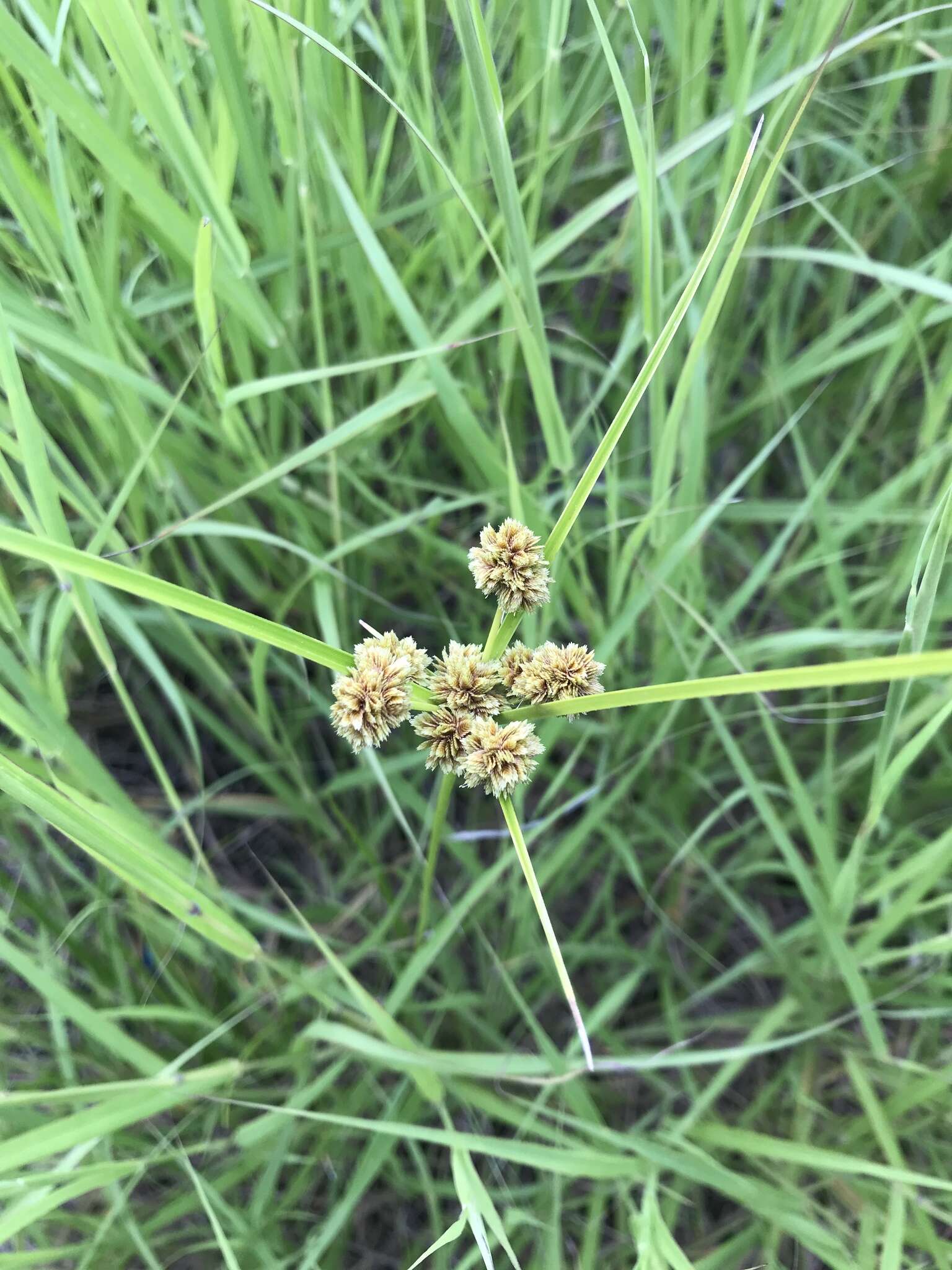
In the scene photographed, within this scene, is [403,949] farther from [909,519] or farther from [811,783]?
[909,519]

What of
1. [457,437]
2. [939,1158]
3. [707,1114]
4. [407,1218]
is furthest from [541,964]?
[457,437]

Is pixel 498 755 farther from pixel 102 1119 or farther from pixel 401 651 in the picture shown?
pixel 102 1119

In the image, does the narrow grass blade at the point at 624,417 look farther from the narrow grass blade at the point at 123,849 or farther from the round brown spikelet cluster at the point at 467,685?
the narrow grass blade at the point at 123,849

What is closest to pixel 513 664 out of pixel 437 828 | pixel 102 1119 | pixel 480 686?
pixel 480 686

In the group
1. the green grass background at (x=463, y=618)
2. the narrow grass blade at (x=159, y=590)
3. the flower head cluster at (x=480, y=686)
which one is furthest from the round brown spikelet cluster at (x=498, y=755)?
the green grass background at (x=463, y=618)

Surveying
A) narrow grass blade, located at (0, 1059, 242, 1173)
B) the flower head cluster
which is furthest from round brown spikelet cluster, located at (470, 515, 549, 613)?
narrow grass blade, located at (0, 1059, 242, 1173)

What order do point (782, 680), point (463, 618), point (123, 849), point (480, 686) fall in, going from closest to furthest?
point (782, 680) → point (480, 686) → point (123, 849) → point (463, 618)
